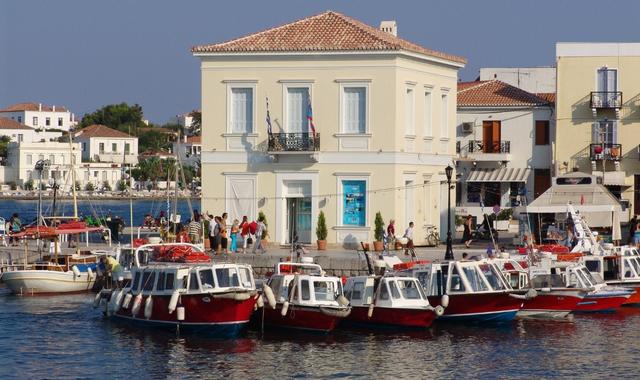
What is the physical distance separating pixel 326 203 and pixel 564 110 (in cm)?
1531

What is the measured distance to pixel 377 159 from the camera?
58719 millimetres

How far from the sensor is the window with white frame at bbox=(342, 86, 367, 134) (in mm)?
58719

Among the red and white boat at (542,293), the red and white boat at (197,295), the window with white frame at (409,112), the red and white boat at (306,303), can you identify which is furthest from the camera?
the window with white frame at (409,112)

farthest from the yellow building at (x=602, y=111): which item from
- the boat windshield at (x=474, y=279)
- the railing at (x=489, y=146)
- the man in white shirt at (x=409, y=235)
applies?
the boat windshield at (x=474, y=279)

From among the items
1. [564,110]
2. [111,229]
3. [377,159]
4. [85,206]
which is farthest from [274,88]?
[85,206]

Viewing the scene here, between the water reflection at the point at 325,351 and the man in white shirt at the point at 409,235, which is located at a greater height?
the man in white shirt at the point at 409,235

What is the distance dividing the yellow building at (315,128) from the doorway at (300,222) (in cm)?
4

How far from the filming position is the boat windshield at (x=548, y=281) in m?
47.9

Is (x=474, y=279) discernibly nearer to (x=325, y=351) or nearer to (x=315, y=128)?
(x=325, y=351)

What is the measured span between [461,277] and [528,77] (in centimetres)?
4111

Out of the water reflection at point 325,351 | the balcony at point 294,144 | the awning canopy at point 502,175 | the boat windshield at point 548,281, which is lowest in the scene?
the water reflection at point 325,351

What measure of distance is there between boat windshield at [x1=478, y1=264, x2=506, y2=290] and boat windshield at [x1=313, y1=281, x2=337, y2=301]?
486 cm

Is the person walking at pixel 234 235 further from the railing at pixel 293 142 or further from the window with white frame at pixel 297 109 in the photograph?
the window with white frame at pixel 297 109

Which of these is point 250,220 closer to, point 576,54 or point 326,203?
point 326,203
